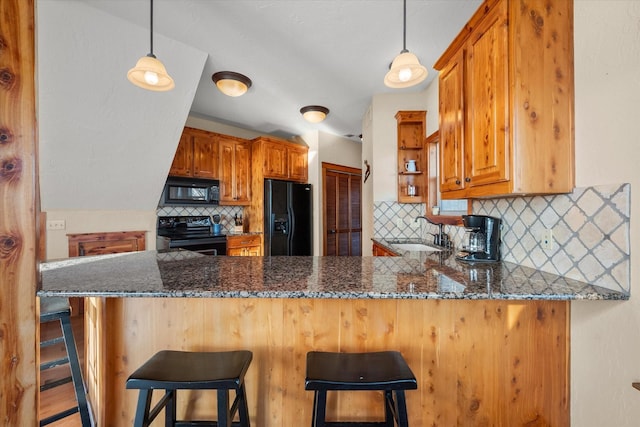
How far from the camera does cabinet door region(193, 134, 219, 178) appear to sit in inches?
A: 151

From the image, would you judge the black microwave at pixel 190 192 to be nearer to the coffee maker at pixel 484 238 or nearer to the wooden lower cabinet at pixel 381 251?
the wooden lower cabinet at pixel 381 251

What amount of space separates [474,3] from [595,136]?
1298mm

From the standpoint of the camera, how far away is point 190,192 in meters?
3.72

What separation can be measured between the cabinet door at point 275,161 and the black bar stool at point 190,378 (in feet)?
11.2

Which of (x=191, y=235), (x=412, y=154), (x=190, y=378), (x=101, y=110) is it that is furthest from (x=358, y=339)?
(x=191, y=235)

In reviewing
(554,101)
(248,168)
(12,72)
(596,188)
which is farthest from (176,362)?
(248,168)

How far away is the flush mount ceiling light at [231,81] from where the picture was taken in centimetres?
285

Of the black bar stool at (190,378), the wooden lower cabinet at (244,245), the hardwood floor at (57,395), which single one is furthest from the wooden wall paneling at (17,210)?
the wooden lower cabinet at (244,245)

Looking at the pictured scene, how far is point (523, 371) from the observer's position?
49.4 inches

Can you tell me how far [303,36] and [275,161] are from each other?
7.71ft

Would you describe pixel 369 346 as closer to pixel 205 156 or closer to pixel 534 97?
pixel 534 97

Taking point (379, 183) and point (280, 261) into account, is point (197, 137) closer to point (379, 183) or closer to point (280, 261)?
point (379, 183)

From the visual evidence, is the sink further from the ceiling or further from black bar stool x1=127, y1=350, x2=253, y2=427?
black bar stool x1=127, y1=350, x2=253, y2=427

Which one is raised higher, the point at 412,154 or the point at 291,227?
the point at 412,154
